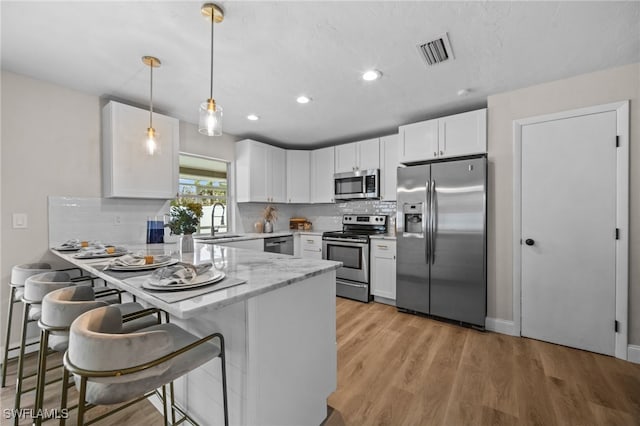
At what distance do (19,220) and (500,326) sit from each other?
4.68m

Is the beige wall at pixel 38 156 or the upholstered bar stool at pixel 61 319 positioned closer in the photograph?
the upholstered bar stool at pixel 61 319

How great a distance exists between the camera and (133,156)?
9.24 feet

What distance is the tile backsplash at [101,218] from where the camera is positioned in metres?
2.58

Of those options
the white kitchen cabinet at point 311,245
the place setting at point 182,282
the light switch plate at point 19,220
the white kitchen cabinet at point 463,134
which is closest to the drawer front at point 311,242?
the white kitchen cabinet at point 311,245

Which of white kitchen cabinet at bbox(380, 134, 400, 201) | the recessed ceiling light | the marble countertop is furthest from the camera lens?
white kitchen cabinet at bbox(380, 134, 400, 201)

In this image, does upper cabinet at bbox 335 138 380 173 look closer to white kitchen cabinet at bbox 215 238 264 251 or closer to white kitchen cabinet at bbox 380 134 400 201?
white kitchen cabinet at bbox 380 134 400 201

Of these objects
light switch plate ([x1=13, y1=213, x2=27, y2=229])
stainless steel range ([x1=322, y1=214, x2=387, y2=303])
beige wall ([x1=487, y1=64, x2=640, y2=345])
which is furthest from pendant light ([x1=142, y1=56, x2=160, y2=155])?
beige wall ([x1=487, y1=64, x2=640, y2=345])

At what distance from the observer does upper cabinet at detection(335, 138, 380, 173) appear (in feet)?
13.3

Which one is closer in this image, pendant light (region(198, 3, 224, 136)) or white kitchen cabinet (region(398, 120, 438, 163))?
pendant light (region(198, 3, 224, 136))

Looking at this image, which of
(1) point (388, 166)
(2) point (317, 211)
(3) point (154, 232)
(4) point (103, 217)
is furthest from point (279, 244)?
(4) point (103, 217)

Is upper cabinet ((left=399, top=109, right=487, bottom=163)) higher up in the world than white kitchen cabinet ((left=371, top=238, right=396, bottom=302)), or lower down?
higher up

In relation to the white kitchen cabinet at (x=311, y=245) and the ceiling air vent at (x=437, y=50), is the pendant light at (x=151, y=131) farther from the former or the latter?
the white kitchen cabinet at (x=311, y=245)

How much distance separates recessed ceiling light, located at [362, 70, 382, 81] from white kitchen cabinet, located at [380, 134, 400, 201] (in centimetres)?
151

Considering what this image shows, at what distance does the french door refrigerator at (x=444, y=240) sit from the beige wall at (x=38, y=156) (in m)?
3.46
